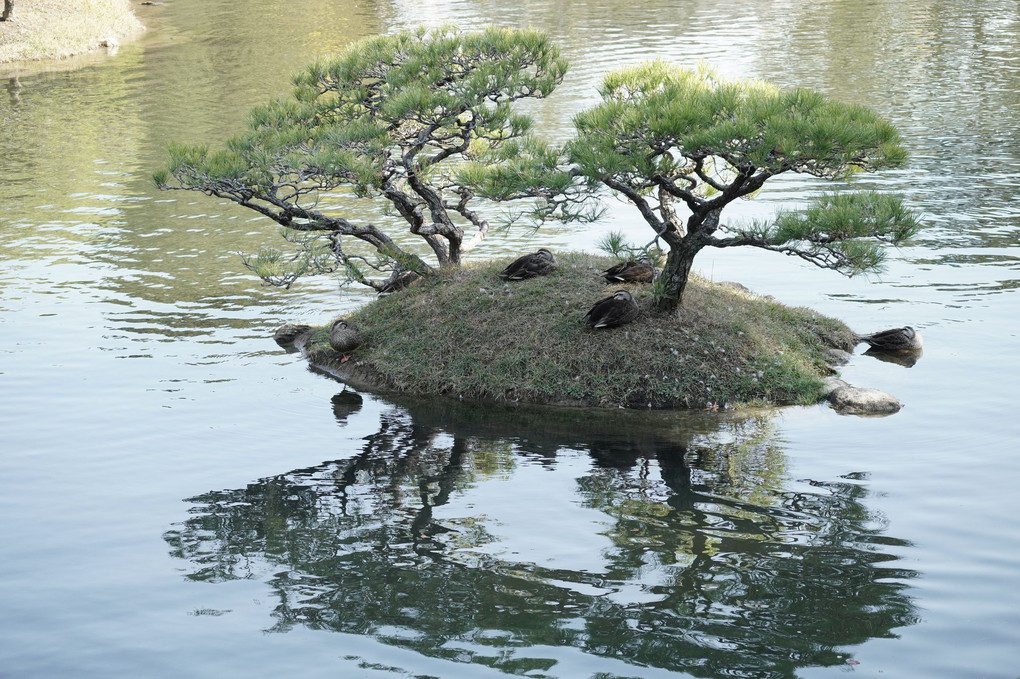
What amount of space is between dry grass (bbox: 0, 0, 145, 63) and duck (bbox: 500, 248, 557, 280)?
3515 cm

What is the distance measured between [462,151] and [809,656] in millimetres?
8941

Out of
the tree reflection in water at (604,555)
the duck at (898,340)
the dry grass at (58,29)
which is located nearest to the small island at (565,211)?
the duck at (898,340)

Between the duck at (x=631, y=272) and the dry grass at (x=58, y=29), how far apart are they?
119 ft

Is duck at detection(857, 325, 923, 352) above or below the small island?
below

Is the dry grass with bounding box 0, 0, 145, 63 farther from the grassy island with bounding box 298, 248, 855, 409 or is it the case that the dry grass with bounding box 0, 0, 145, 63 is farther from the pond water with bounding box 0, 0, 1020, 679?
the grassy island with bounding box 298, 248, 855, 409

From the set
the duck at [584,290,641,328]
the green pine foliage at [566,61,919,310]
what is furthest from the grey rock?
the duck at [584,290,641,328]

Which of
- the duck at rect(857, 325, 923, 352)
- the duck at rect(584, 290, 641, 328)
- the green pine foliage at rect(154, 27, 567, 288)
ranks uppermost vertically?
the green pine foliage at rect(154, 27, 567, 288)

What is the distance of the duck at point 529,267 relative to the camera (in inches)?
546

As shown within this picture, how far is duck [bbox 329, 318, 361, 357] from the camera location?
45.6ft

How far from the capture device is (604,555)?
8859 mm

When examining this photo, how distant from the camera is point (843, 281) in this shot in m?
16.6

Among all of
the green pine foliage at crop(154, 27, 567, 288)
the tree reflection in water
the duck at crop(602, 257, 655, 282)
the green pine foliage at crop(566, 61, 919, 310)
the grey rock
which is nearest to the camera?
the tree reflection in water

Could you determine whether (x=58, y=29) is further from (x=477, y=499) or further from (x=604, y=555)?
(x=604, y=555)

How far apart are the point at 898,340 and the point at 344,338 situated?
757 cm
